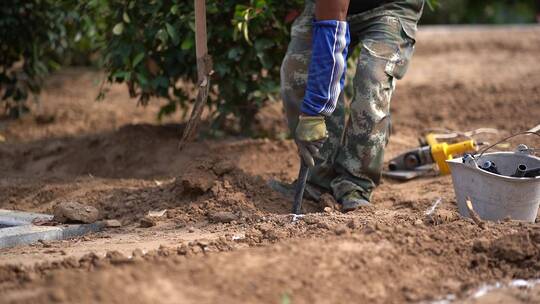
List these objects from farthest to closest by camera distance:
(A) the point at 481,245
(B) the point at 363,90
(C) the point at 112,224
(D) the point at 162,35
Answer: (D) the point at 162,35 → (B) the point at 363,90 → (C) the point at 112,224 → (A) the point at 481,245

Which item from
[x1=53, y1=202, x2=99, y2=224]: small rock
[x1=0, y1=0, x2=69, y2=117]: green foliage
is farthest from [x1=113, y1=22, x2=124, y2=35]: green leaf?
[x1=53, y1=202, x2=99, y2=224]: small rock

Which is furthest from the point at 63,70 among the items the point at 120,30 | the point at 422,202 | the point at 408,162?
the point at 422,202

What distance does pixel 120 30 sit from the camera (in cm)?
575

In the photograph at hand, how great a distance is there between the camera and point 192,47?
566cm

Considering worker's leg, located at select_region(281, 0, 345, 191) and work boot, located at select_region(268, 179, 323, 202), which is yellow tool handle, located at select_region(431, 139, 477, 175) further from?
work boot, located at select_region(268, 179, 323, 202)

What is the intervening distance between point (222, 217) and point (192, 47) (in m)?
1.64

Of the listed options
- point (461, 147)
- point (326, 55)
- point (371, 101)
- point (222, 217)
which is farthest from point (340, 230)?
point (461, 147)

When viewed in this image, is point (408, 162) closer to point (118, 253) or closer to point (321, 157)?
point (321, 157)

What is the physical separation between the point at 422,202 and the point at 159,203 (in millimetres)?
1619

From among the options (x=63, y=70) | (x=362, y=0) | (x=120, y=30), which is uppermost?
(x=362, y=0)

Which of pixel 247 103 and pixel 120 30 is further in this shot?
pixel 247 103

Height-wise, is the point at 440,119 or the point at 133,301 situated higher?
the point at 133,301

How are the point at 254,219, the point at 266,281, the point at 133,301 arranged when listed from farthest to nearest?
the point at 254,219
the point at 266,281
the point at 133,301

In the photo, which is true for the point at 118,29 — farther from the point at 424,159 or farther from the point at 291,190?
the point at 424,159
